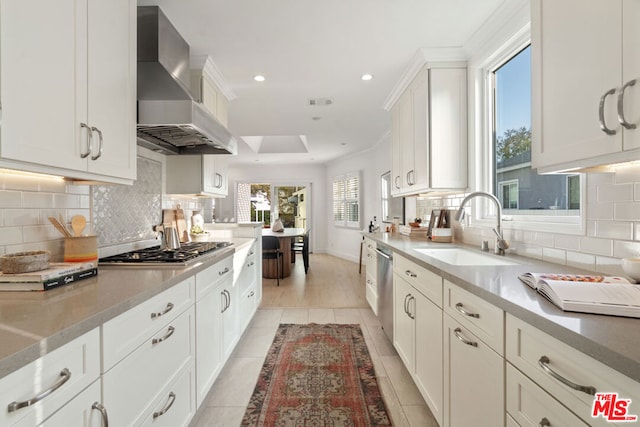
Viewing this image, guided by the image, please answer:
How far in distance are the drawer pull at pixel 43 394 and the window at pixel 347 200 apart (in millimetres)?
6631

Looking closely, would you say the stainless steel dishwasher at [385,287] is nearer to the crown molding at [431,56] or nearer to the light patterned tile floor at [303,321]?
the light patterned tile floor at [303,321]

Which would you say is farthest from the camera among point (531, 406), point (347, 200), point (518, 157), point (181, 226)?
point (347, 200)

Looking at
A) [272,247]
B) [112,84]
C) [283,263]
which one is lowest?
[283,263]

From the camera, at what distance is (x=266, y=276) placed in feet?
17.6

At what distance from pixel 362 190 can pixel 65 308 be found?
21.4 ft

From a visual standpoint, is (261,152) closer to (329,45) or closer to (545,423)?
(329,45)

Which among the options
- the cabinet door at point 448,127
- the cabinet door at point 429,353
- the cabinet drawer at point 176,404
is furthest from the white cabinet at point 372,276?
the cabinet drawer at point 176,404

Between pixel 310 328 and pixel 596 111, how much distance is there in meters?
2.76

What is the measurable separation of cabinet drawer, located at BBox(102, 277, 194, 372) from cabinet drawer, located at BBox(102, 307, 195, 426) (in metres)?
0.03

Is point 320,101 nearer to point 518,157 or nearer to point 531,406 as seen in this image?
point 518,157

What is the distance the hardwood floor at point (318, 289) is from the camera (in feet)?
12.9

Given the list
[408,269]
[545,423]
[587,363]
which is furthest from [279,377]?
[587,363]

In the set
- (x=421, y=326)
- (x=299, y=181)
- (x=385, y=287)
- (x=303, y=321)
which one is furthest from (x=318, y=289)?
(x=299, y=181)

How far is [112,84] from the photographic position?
1.42 metres
